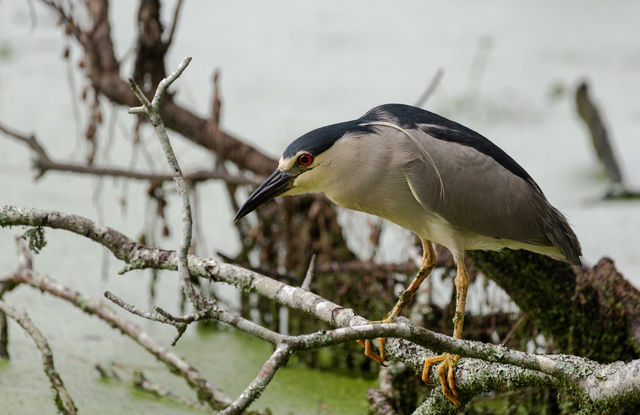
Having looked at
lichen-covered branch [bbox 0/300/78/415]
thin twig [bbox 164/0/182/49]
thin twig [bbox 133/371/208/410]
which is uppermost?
thin twig [bbox 164/0/182/49]

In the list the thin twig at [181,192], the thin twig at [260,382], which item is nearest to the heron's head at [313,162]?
the thin twig at [181,192]

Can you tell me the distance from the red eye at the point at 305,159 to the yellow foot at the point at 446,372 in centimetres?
48

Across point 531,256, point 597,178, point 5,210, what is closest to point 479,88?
point 597,178

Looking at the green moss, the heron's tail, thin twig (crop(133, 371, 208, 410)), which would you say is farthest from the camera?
thin twig (crop(133, 371, 208, 410))

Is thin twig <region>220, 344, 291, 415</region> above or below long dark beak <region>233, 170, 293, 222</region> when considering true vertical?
below

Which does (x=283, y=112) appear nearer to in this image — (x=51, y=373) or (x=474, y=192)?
(x=51, y=373)

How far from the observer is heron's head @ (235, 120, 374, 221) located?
181cm

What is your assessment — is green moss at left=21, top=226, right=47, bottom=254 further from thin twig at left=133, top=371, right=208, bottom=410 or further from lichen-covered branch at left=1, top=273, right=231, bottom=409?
thin twig at left=133, top=371, right=208, bottom=410

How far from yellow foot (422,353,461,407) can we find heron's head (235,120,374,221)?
0.44 metres

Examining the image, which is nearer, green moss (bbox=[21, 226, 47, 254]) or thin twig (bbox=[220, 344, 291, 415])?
thin twig (bbox=[220, 344, 291, 415])

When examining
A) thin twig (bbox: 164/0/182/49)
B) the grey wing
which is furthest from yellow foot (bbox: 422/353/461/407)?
thin twig (bbox: 164/0/182/49)

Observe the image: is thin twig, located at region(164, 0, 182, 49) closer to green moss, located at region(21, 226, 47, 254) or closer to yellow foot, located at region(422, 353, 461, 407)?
green moss, located at region(21, 226, 47, 254)

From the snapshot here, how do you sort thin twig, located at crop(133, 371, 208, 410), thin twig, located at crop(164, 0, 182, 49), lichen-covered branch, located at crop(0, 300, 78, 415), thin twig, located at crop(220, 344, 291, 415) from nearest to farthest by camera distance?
thin twig, located at crop(220, 344, 291, 415) → lichen-covered branch, located at crop(0, 300, 78, 415) → thin twig, located at crop(133, 371, 208, 410) → thin twig, located at crop(164, 0, 182, 49)

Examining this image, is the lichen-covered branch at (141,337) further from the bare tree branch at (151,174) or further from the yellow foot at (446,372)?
the yellow foot at (446,372)
